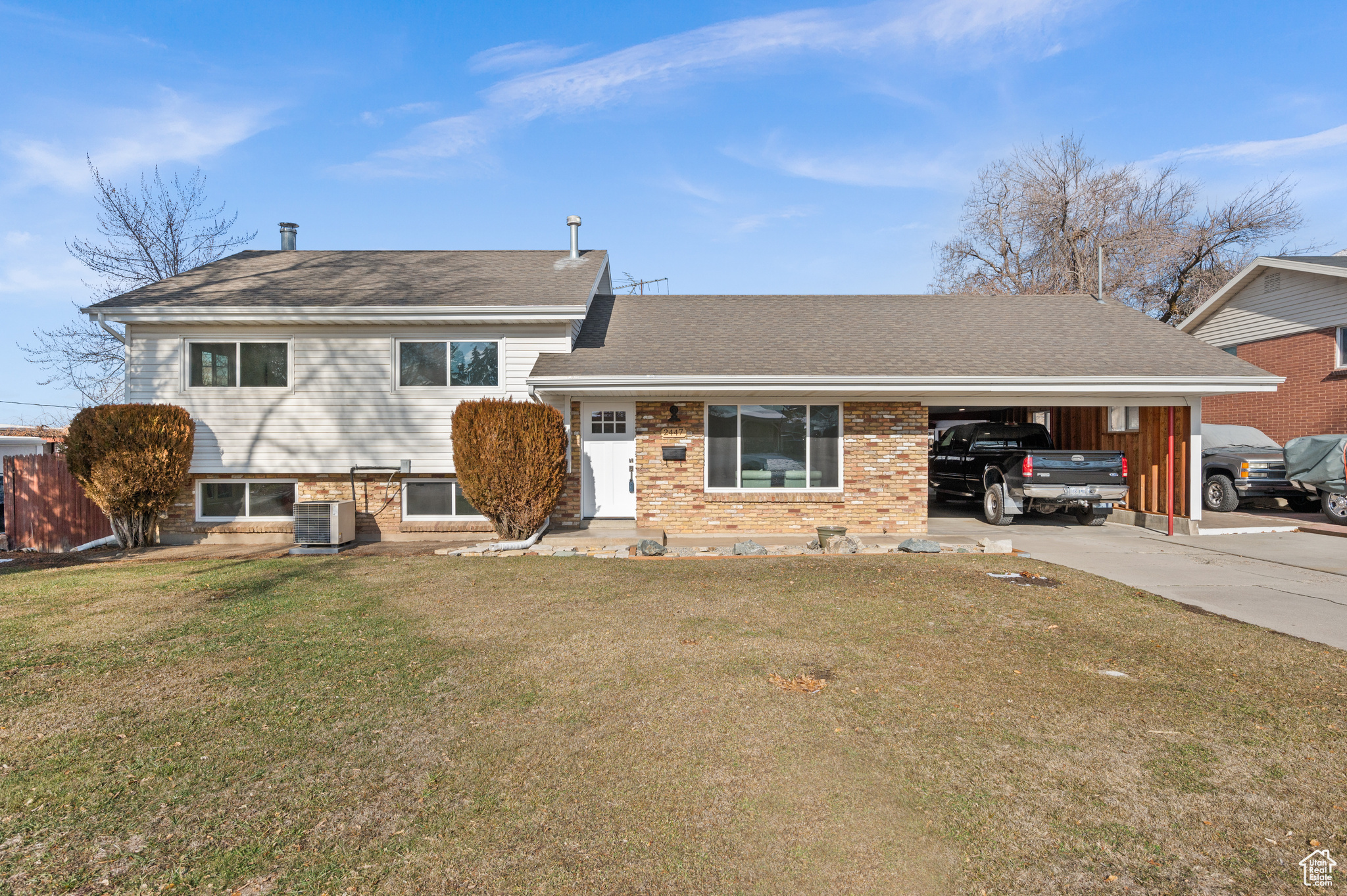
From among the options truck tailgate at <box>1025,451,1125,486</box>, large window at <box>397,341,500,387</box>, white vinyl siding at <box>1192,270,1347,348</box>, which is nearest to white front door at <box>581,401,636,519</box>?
large window at <box>397,341,500,387</box>

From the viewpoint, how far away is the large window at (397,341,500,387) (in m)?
12.1

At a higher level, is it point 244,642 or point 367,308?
point 367,308

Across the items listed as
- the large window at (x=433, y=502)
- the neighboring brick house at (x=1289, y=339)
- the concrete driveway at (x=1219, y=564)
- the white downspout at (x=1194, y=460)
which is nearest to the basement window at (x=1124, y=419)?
the white downspout at (x=1194, y=460)

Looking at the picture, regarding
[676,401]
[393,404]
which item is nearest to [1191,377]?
[676,401]

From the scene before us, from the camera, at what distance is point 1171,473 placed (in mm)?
11789

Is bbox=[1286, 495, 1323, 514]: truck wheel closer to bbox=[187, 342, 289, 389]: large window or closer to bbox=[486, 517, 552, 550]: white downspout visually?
bbox=[486, 517, 552, 550]: white downspout

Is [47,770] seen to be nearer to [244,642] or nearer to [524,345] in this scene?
[244,642]

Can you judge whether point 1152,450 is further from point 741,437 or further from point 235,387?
point 235,387

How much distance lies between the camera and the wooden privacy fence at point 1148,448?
1202cm

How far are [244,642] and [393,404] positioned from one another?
22.4 feet

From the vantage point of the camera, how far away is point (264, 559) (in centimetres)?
1013

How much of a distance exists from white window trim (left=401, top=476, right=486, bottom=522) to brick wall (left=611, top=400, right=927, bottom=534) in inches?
121

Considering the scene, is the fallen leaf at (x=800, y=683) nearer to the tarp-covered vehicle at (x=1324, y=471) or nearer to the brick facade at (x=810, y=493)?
the brick facade at (x=810, y=493)

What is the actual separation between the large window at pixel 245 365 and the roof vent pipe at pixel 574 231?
5834 mm
